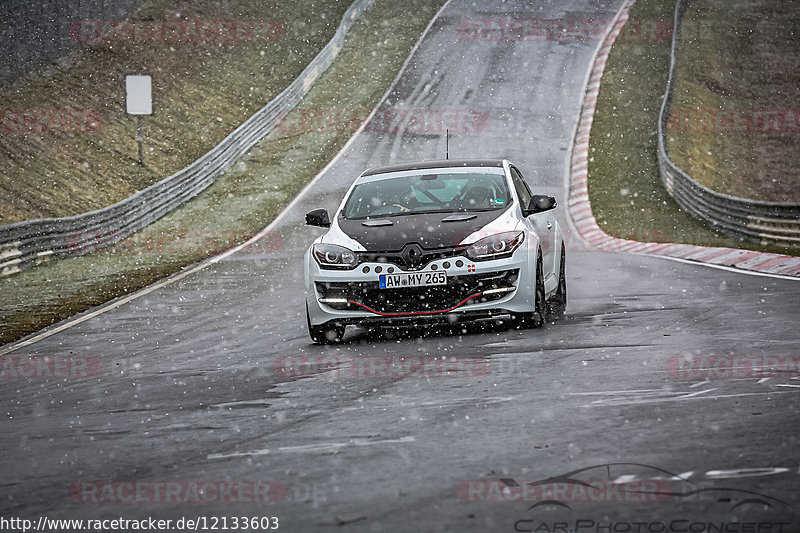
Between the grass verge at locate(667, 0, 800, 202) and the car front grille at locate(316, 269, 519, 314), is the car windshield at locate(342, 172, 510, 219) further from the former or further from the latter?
the grass verge at locate(667, 0, 800, 202)

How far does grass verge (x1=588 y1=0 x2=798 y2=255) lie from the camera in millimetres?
27219

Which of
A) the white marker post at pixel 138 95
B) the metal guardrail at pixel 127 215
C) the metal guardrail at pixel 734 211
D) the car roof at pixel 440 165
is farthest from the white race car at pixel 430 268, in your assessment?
the white marker post at pixel 138 95

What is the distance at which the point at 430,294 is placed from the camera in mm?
10883

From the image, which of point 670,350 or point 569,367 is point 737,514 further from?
point 670,350

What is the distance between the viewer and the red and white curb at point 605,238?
1719cm

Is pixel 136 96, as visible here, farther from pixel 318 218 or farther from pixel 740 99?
pixel 318 218

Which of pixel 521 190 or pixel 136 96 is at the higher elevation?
pixel 521 190

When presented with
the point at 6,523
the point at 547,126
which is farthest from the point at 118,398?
the point at 547,126

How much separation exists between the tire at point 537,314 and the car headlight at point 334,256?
157 centimetres

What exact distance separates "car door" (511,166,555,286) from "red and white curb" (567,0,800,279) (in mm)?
4381

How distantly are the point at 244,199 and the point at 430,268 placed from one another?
2303 centimetres

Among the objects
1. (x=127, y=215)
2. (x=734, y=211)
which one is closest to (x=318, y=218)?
(x=734, y=211)

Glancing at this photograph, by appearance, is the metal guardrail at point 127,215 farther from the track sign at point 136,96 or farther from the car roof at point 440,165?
the car roof at point 440,165

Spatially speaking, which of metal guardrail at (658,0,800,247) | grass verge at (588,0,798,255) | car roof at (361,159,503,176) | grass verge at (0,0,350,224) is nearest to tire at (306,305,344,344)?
car roof at (361,159,503,176)
